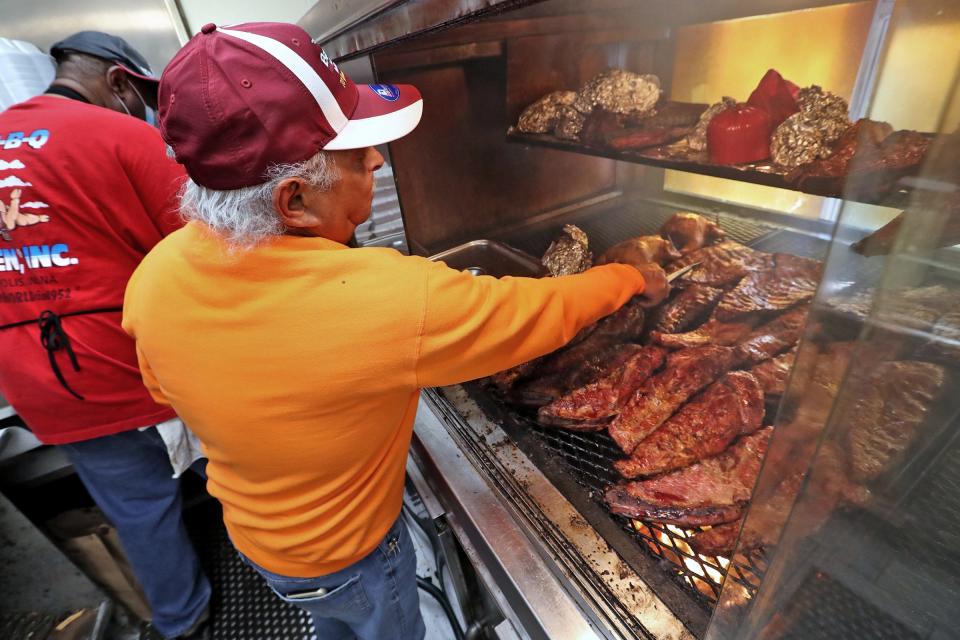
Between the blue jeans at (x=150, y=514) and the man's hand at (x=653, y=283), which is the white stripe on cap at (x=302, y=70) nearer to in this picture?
the man's hand at (x=653, y=283)

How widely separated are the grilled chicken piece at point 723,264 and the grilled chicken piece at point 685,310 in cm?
7

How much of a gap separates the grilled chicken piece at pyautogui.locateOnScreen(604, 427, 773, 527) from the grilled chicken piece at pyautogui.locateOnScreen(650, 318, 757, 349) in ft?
1.60

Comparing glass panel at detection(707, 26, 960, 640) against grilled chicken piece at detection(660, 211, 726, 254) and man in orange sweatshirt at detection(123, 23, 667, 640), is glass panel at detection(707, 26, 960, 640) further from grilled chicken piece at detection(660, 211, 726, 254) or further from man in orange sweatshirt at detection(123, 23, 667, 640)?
grilled chicken piece at detection(660, 211, 726, 254)

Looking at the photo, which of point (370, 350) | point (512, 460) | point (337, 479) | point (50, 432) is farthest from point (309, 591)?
point (50, 432)

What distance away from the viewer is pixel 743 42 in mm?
2182

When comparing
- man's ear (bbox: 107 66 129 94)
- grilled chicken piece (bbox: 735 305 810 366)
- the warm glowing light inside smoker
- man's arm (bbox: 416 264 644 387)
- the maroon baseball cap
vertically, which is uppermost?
man's ear (bbox: 107 66 129 94)

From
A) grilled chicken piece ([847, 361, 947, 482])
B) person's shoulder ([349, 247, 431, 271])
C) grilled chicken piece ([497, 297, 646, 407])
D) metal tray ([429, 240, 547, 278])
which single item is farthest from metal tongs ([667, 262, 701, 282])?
grilled chicken piece ([847, 361, 947, 482])

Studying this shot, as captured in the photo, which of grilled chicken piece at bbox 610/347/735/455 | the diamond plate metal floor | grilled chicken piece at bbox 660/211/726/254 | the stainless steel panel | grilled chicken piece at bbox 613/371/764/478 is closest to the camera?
grilled chicken piece at bbox 613/371/764/478

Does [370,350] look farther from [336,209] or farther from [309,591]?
[309,591]

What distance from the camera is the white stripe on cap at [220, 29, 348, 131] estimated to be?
0.95m

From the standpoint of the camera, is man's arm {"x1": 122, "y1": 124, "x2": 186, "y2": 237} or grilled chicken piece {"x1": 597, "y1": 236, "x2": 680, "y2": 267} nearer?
man's arm {"x1": 122, "y1": 124, "x2": 186, "y2": 237}

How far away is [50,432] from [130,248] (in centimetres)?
88

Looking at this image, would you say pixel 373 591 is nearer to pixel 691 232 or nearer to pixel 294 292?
pixel 294 292

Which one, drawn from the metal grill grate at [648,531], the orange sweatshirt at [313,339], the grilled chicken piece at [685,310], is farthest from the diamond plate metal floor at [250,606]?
the grilled chicken piece at [685,310]
